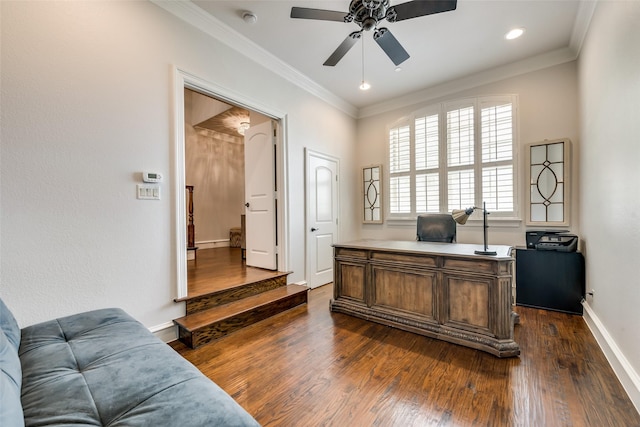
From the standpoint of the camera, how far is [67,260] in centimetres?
196

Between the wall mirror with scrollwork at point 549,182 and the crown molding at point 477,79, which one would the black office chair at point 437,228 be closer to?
the wall mirror with scrollwork at point 549,182

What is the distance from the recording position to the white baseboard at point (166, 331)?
2.39 meters

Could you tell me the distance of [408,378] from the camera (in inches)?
74.0

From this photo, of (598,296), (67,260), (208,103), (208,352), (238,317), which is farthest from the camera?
(208,103)

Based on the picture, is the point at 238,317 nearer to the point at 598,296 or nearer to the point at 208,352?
the point at 208,352

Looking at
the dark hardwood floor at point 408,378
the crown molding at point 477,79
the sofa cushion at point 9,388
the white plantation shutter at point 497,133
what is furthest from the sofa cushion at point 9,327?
the crown molding at point 477,79

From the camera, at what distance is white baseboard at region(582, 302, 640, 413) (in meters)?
1.60

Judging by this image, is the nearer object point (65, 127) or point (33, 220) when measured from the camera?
point (33, 220)

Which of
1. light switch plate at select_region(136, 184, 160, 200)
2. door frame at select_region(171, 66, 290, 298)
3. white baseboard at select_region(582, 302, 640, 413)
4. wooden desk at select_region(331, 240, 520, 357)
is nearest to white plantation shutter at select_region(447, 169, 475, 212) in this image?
wooden desk at select_region(331, 240, 520, 357)

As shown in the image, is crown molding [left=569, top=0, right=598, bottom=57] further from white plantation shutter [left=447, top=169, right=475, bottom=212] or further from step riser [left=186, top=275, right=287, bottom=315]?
step riser [left=186, top=275, right=287, bottom=315]

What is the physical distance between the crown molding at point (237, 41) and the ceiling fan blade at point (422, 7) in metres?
1.81

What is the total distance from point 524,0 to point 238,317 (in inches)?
163

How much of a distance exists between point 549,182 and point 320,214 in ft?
10.3

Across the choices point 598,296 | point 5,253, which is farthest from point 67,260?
point 598,296
